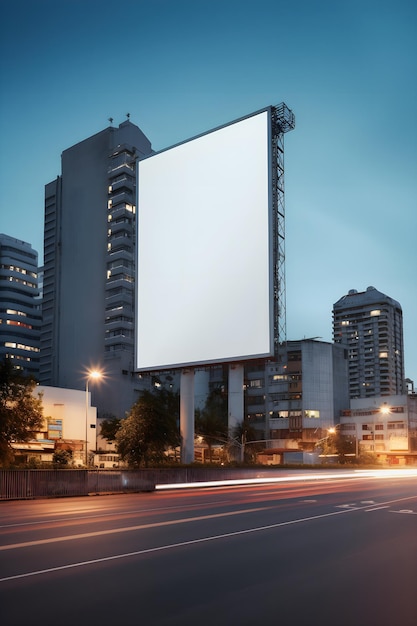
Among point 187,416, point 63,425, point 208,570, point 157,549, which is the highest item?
point 187,416

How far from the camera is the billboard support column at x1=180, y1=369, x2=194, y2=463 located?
2857 inches

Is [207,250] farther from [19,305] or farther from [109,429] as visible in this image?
[19,305]

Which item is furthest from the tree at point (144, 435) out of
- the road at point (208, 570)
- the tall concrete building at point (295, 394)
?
the tall concrete building at point (295, 394)

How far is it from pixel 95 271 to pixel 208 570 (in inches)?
5604

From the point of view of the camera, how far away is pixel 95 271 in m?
151

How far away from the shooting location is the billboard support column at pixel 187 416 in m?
72.6

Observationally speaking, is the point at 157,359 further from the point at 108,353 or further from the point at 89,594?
the point at 108,353

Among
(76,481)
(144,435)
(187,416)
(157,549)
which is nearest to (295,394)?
(187,416)

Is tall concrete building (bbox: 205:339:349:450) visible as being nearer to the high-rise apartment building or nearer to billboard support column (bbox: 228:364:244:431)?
A: the high-rise apartment building

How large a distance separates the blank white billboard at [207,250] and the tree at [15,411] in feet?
36.2

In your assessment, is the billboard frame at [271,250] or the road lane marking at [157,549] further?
the billboard frame at [271,250]

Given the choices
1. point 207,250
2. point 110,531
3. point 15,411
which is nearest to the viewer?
point 110,531

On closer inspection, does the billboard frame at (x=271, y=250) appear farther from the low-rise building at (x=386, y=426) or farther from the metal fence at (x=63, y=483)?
the low-rise building at (x=386, y=426)

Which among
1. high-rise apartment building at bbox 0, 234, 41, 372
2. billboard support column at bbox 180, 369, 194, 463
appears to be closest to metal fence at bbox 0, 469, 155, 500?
billboard support column at bbox 180, 369, 194, 463
